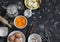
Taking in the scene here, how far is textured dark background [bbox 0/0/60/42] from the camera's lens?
57.3 inches

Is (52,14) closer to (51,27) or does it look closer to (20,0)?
(51,27)

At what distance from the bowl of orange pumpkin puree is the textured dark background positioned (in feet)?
0.08

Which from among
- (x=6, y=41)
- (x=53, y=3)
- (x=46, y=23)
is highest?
(x=53, y=3)

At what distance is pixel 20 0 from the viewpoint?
4.91ft

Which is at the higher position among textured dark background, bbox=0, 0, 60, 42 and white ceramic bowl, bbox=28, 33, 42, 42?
textured dark background, bbox=0, 0, 60, 42

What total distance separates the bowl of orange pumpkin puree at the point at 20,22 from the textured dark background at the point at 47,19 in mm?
25

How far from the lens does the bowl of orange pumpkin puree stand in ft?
4.77

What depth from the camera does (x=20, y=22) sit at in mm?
1468

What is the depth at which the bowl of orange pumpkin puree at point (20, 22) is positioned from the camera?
1453mm

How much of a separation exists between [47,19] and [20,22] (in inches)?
6.7

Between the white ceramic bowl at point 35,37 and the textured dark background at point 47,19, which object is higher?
the textured dark background at point 47,19

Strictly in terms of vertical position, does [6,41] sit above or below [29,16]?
below

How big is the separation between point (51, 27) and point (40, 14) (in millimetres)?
108

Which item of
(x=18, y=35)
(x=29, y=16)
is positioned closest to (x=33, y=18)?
(x=29, y=16)
